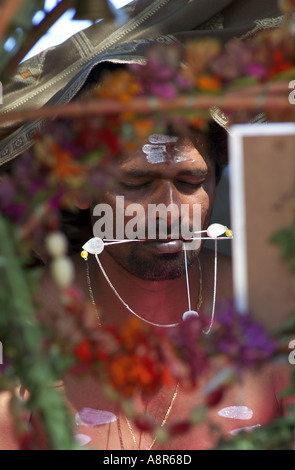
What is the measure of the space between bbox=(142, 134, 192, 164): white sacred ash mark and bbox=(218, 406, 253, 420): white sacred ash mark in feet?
1.80

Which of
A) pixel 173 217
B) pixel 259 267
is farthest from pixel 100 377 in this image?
pixel 173 217

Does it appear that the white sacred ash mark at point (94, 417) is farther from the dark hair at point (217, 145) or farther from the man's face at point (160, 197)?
the dark hair at point (217, 145)

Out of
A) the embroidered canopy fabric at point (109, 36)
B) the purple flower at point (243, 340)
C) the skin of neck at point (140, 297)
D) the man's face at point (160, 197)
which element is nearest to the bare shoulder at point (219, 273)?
the skin of neck at point (140, 297)

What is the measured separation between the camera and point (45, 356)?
750 mm

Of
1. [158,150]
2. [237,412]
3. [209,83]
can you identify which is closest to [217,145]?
[158,150]

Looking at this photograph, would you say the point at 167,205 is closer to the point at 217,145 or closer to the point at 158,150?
the point at 158,150

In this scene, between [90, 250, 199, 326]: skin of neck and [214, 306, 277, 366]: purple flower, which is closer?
[214, 306, 277, 366]: purple flower

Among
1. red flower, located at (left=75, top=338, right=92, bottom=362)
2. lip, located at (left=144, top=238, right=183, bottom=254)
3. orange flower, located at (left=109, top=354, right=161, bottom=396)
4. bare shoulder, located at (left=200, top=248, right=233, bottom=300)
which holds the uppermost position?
lip, located at (left=144, top=238, right=183, bottom=254)

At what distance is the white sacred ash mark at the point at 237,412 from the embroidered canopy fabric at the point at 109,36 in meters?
0.75

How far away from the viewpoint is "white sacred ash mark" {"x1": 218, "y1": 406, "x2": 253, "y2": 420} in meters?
1.69

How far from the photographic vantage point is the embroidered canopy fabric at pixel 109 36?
1904 millimetres

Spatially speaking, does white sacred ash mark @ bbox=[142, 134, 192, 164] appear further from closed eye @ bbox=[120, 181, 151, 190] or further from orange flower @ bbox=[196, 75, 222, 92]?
orange flower @ bbox=[196, 75, 222, 92]

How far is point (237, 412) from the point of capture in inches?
67.4

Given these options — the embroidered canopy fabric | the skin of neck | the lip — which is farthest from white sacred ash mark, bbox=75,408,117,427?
the embroidered canopy fabric
